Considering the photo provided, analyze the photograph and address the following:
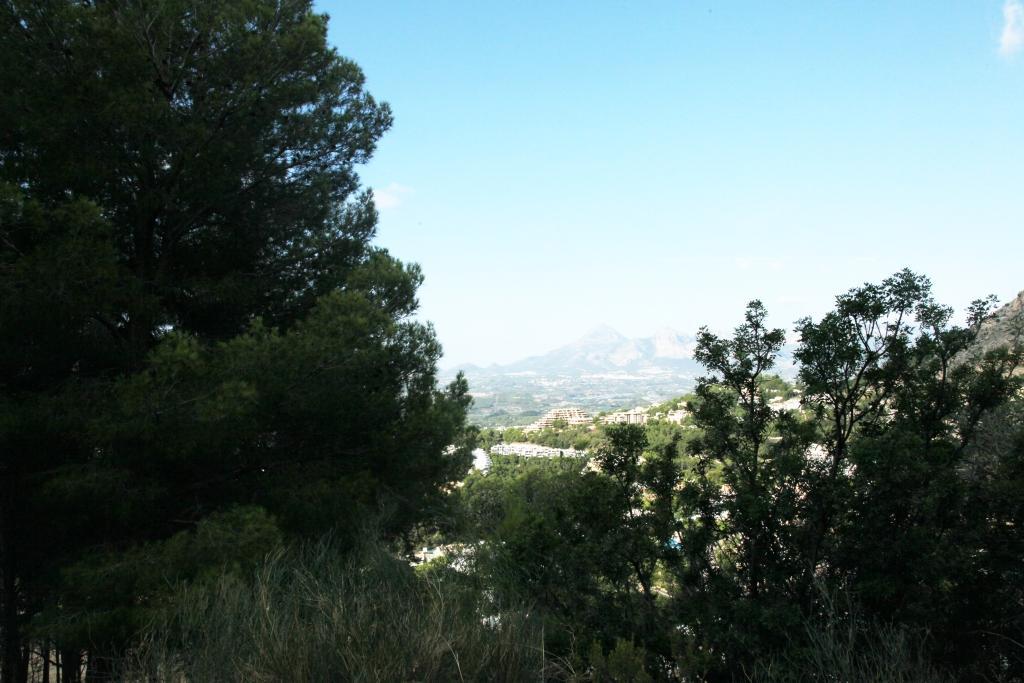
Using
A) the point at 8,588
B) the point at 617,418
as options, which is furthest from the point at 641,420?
the point at 8,588

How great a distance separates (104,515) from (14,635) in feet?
5.18

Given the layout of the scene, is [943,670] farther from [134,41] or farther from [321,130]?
[134,41]

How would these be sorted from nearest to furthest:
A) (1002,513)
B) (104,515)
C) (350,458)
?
(1002,513)
(104,515)
(350,458)

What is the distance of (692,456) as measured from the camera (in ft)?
20.4

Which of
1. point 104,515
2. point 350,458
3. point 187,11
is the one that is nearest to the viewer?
point 104,515

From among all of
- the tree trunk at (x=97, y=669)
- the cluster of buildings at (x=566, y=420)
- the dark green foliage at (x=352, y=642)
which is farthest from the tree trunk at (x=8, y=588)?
the cluster of buildings at (x=566, y=420)

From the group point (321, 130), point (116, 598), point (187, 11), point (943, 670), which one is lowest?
point (943, 670)

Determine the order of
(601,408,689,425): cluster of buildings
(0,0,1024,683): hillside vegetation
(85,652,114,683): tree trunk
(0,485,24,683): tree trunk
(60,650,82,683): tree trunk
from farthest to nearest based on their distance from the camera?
(60,650,82,683): tree trunk, (0,485,24,683): tree trunk, (601,408,689,425): cluster of buildings, (85,652,114,683): tree trunk, (0,0,1024,683): hillside vegetation

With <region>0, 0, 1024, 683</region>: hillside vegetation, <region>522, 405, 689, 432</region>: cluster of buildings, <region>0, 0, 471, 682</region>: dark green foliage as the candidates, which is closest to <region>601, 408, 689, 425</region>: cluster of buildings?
<region>522, 405, 689, 432</region>: cluster of buildings

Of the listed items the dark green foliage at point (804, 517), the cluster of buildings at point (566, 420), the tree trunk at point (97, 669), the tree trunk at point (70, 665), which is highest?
the dark green foliage at point (804, 517)

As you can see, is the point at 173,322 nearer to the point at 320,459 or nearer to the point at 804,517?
the point at 320,459

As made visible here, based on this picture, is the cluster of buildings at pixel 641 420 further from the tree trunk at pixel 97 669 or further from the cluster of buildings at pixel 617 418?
the tree trunk at pixel 97 669

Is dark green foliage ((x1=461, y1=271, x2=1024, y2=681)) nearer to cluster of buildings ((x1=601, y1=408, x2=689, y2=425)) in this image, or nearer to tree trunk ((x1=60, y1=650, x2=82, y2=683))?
cluster of buildings ((x1=601, y1=408, x2=689, y2=425))

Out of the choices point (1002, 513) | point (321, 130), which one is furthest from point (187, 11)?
point (1002, 513)
